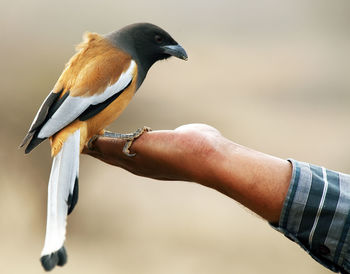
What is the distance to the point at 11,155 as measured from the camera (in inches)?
225

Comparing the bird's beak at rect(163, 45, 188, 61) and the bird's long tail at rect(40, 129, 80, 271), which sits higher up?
the bird's beak at rect(163, 45, 188, 61)

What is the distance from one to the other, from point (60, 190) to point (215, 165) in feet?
1.96

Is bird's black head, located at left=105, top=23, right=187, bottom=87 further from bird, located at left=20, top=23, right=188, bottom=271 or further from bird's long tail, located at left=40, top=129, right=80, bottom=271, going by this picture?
bird's long tail, located at left=40, top=129, right=80, bottom=271

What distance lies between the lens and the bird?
2.33 m

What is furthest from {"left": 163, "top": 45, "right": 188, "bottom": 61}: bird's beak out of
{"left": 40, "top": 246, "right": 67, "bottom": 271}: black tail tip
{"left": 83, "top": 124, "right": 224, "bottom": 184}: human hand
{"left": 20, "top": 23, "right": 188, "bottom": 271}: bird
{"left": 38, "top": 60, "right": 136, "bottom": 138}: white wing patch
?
{"left": 40, "top": 246, "right": 67, "bottom": 271}: black tail tip

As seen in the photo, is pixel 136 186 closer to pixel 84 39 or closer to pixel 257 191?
pixel 84 39

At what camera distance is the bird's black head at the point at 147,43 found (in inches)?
121

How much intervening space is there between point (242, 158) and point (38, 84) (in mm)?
3664

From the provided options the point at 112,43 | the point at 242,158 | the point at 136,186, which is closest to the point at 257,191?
the point at 242,158

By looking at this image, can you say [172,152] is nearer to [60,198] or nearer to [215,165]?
[215,165]

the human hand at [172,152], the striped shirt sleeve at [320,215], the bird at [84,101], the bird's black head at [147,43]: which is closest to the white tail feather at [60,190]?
the bird at [84,101]

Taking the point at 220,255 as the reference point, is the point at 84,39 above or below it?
above

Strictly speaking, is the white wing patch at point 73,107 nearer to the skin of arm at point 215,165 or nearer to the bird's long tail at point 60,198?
the bird's long tail at point 60,198

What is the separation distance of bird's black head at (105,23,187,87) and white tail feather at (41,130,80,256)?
2.16 ft
